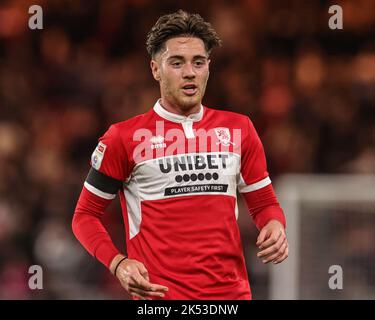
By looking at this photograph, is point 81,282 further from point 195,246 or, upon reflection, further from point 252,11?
point 252,11

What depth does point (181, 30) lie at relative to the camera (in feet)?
14.7

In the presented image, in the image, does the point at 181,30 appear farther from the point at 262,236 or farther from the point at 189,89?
the point at 262,236

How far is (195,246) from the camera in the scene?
4.27 meters

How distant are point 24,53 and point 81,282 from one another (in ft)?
10.4

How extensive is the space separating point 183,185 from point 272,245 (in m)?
0.51

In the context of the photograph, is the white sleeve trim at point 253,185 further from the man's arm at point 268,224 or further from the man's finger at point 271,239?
the man's finger at point 271,239

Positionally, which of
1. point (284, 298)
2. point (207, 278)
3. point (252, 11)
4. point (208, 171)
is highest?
point (252, 11)

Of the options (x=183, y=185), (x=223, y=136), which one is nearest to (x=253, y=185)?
(x=223, y=136)

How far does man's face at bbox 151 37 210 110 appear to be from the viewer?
4394mm

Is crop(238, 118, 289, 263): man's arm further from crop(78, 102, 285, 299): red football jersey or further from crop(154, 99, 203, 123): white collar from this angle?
crop(154, 99, 203, 123): white collar

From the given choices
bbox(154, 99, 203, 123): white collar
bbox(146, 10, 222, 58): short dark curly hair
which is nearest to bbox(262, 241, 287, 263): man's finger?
bbox(154, 99, 203, 123): white collar
